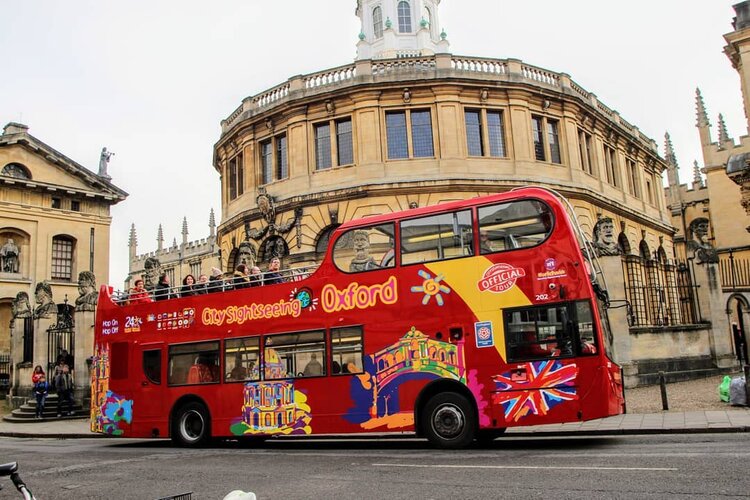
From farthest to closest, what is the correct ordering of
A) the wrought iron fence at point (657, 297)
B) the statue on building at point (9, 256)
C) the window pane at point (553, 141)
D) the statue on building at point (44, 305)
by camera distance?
the statue on building at point (9, 256) → the window pane at point (553, 141) → the statue on building at point (44, 305) → the wrought iron fence at point (657, 297)

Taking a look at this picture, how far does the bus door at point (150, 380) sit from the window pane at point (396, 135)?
15850 mm

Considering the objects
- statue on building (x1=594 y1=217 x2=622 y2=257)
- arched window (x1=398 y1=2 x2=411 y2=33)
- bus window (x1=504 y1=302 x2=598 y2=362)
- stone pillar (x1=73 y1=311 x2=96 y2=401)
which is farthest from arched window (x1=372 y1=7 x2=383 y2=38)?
bus window (x1=504 y1=302 x2=598 y2=362)

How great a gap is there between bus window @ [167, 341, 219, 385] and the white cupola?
125ft

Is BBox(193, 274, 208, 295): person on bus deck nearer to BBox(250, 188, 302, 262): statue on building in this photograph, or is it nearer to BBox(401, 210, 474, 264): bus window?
BBox(401, 210, 474, 264): bus window

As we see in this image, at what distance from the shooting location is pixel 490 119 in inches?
1146

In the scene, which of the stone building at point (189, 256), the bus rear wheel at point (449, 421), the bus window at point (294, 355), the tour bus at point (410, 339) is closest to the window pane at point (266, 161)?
the tour bus at point (410, 339)

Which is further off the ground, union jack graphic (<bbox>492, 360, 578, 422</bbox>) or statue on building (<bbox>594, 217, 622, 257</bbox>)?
statue on building (<bbox>594, 217, 622, 257</bbox>)

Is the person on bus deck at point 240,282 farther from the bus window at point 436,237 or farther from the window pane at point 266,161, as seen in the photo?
the window pane at point 266,161

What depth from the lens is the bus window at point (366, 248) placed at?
12055 mm

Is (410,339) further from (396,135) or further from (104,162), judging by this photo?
(104,162)

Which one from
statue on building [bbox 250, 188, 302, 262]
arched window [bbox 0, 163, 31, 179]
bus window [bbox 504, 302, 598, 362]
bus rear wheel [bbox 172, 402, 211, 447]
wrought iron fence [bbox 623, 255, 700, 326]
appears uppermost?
arched window [bbox 0, 163, 31, 179]

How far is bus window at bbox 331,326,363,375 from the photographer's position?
12242 millimetres

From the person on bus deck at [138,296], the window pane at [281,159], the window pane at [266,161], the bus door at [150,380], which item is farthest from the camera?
the window pane at [266,161]

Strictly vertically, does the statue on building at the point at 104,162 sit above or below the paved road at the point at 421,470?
above
